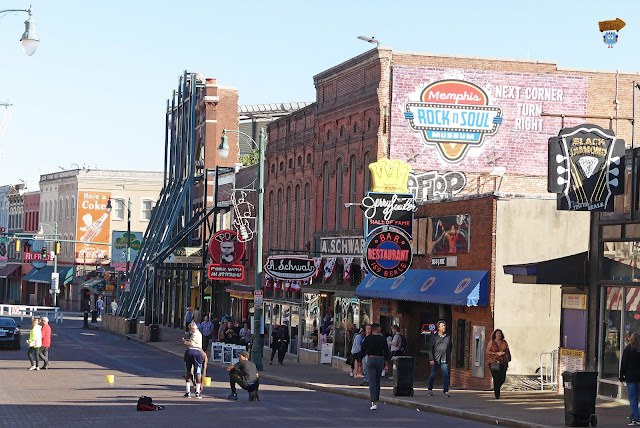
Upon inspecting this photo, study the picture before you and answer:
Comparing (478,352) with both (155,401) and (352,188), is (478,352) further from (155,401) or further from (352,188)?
(352,188)

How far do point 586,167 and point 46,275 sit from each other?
282 ft

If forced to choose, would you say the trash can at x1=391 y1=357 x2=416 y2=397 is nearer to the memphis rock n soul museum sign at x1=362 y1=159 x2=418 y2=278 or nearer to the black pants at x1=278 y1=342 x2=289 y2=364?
the memphis rock n soul museum sign at x1=362 y1=159 x2=418 y2=278

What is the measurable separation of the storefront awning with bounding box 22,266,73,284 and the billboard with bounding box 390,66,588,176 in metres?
68.1

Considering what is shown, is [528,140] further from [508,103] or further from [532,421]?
[532,421]

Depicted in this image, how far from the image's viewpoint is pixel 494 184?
130 feet

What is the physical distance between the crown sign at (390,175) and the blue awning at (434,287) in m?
2.74

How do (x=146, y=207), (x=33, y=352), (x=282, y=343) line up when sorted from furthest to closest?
(x=146, y=207) < (x=282, y=343) < (x=33, y=352)

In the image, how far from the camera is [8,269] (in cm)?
11656

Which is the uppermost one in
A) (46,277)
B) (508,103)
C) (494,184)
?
(508,103)

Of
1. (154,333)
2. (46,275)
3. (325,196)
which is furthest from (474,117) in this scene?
(46,275)

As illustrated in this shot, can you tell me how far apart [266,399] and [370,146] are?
14970mm

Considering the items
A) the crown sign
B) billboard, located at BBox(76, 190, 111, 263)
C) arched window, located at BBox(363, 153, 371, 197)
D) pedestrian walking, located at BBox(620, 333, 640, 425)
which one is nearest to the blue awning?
the crown sign

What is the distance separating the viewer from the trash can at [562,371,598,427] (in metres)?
19.9

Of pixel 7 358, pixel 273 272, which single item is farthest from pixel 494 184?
pixel 7 358
